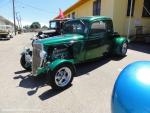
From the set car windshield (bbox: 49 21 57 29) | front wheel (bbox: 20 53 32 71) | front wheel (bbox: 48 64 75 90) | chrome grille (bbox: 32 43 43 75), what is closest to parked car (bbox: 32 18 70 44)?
car windshield (bbox: 49 21 57 29)

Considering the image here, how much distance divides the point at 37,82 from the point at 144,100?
3667 mm

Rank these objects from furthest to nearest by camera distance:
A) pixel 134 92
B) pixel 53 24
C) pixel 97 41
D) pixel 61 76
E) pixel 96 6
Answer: pixel 96 6 < pixel 53 24 < pixel 97 41 < pixel 61 76 < pixel 134 92

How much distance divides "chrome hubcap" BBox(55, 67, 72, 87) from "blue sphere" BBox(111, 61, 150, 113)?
2283 millimetres

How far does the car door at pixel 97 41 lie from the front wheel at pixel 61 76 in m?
1.34

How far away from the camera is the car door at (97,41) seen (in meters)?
5.57

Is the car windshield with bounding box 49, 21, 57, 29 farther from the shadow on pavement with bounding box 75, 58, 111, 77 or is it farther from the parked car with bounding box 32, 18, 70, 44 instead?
the shadow on pavement with bounding box 75, 58, 111, 77

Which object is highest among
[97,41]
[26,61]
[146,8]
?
[146,8]

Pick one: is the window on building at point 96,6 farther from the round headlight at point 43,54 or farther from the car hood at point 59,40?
the round headlight at point 43,54

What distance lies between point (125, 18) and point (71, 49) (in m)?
7.65

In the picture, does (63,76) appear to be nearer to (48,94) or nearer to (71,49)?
(48,94)

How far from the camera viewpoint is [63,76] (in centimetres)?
435

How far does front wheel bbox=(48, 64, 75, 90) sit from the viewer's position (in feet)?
13.3

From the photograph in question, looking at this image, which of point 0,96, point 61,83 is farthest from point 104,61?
point 0,96

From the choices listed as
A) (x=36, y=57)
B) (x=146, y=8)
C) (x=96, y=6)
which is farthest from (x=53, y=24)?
(x=36, y=57)
